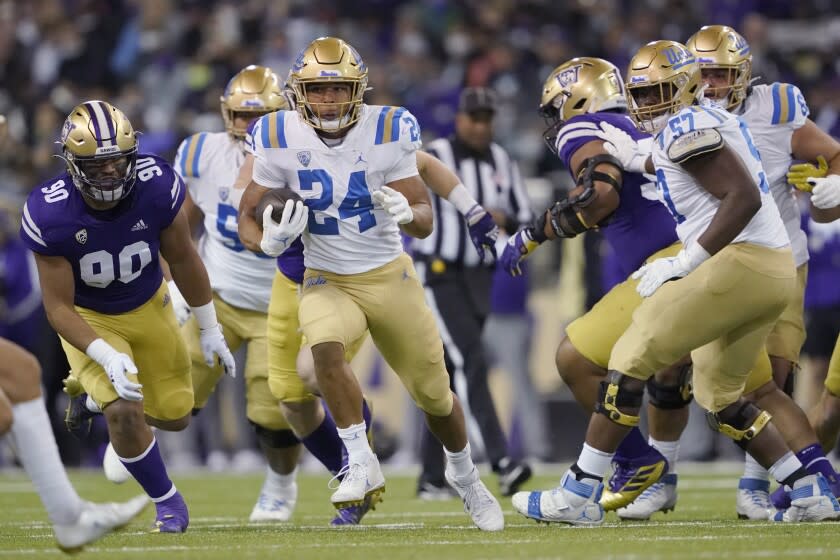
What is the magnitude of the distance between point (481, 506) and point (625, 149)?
1548mm

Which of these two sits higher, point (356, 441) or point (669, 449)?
point (356, 441)

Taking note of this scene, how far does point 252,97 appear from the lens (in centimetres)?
672

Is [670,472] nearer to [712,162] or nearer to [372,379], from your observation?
[712,162]

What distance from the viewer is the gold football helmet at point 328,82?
548 centimetres

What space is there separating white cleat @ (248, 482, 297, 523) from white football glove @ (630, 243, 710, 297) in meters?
2.11

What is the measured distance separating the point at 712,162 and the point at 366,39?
891 centimetres

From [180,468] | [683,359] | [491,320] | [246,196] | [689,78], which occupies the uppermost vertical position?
[689,78]

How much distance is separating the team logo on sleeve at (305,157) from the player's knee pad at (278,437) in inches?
64.2

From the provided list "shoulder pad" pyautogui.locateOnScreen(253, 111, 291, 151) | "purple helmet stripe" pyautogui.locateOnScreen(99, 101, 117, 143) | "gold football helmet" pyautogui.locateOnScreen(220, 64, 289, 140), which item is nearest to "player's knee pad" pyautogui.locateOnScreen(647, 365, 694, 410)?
"shoulder pad" pyautogui.locateOnScreen(253, 111, 291, 151)

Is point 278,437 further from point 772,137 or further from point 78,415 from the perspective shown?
point 772,137

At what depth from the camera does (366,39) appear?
13758 mm

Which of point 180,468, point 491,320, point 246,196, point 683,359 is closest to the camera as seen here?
point 246,196

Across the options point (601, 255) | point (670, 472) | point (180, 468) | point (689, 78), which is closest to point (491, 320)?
point (601, 255)

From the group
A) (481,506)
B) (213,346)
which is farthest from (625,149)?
(213,346)
